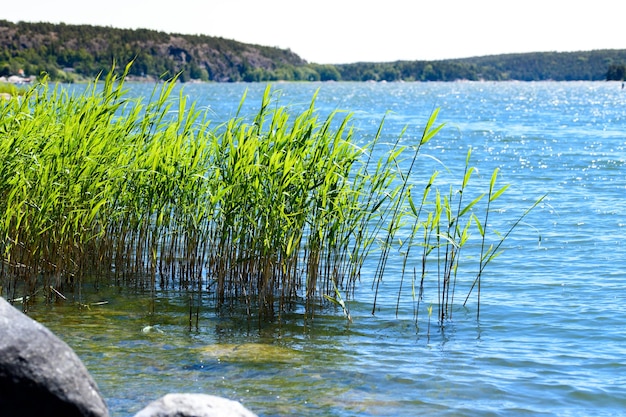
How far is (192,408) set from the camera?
4.25m

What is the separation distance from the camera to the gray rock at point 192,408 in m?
4.24

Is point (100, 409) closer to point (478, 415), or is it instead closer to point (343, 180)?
point (478, 415)

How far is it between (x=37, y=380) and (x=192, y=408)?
92 centimetres

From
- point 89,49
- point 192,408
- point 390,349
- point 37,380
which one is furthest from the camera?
point 89,49

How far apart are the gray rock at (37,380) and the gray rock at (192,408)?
0.44 metres

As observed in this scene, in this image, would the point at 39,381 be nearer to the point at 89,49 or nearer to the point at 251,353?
the point at 251,353

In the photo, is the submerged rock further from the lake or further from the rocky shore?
the rocky shore

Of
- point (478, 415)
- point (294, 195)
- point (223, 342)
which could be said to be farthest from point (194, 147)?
point (478, 415)

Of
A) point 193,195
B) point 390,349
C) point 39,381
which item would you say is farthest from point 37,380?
point 193,195

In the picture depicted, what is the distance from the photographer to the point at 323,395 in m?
6.75

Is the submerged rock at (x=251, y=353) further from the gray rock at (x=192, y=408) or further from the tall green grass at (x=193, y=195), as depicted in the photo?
the gray rock at (x=192, y=408)

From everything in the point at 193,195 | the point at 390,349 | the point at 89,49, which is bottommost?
the point at 390,349

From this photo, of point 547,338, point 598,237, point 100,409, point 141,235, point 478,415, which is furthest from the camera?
point 598,237

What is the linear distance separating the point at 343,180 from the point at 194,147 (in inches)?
70.7
